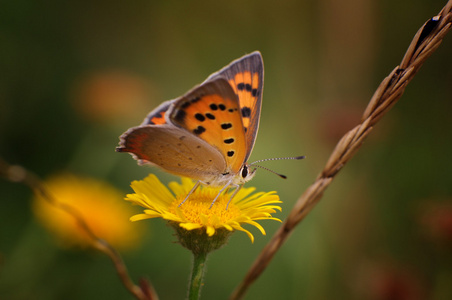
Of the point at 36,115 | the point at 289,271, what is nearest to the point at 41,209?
the point at 36,115

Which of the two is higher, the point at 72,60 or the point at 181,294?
the point at 72,60

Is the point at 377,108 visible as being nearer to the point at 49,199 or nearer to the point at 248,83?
the point at 248,83

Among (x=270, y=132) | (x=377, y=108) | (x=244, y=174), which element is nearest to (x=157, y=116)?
(x=244, y=174)

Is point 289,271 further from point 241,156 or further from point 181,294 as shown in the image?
point 241,156

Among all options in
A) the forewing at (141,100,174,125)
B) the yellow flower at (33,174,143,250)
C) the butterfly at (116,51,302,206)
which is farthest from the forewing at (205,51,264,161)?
the yellow flower at (33,174,143,250)

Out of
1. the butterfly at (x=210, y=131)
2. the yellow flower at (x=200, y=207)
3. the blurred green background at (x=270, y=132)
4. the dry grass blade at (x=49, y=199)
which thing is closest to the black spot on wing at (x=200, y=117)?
the butterfly at (x=210, y=131)

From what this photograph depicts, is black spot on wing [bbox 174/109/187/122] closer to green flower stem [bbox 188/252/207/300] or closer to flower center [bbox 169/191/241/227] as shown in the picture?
flower center [bbox 169/191/241/227]
